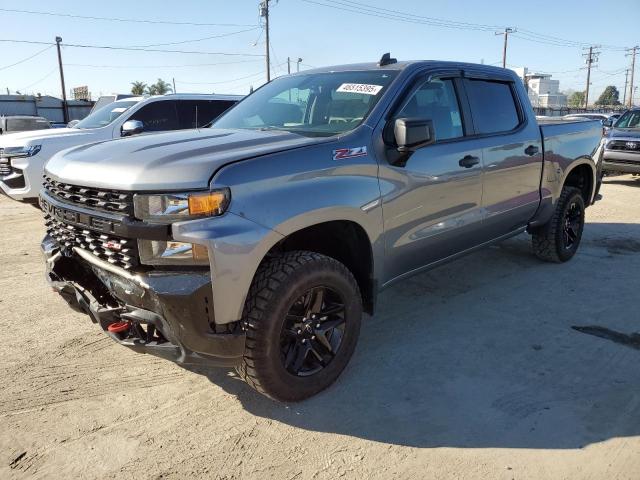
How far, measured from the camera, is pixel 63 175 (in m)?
2.98

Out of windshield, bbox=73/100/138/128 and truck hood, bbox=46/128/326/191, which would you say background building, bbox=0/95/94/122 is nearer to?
windshield, bbox=73/100/138/128

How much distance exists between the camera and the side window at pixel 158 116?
344 inches

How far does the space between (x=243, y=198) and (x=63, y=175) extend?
1.14 metres

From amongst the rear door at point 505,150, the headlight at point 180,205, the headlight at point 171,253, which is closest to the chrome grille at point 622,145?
the rear door at point 505,150

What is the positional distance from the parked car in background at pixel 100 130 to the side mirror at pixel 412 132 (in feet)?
15.5

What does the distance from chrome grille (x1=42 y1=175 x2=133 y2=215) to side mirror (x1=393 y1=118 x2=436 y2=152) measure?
160cm

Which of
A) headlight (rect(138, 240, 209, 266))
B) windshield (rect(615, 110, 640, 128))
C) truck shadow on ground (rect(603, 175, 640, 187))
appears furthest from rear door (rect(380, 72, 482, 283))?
windshield (rect(615, 110, 640, 128))

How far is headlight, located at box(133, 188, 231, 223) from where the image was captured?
252 cm

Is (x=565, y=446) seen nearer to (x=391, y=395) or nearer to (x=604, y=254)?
(x=391, y=395)

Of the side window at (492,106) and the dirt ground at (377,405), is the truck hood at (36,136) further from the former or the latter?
the side window at (492,106)

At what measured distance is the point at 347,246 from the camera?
11.1ft

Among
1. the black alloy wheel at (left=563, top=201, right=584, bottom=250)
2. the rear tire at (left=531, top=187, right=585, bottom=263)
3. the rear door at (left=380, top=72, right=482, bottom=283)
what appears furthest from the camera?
the black alloy wheel at (left=563, top=201, right=584, bottom=250)

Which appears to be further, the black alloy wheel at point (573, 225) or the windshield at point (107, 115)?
the windshield at point (107, 115)

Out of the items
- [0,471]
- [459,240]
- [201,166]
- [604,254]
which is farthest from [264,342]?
[604,254]
